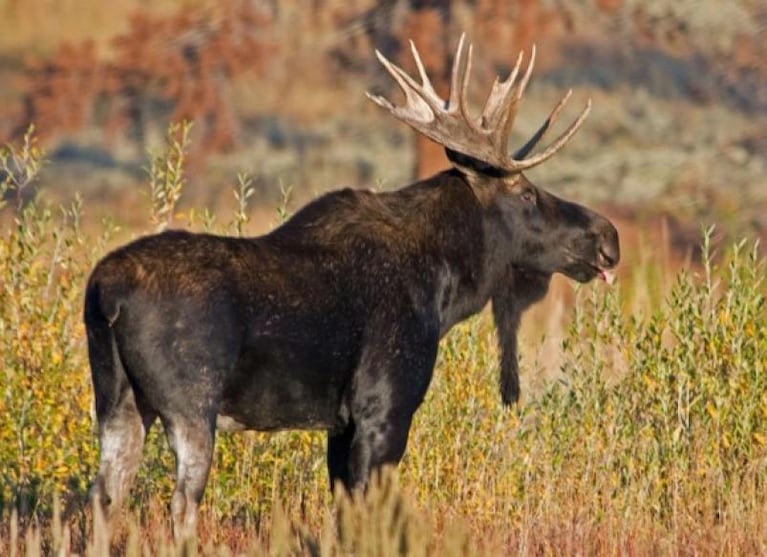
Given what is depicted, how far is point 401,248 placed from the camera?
962cm

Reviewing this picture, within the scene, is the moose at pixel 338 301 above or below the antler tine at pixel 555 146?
below

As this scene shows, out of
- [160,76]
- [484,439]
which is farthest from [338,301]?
[160,76]

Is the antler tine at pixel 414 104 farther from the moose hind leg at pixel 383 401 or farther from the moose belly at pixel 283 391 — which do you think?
the moose belly at pixel 283 391

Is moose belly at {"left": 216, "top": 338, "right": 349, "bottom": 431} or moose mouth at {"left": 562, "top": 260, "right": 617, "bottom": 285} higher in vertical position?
moose mouth at {"left": 562, "top": 260, "right": 617, "bottom": 285}

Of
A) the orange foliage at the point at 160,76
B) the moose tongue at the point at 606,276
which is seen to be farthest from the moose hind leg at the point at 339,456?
the orange foliage at the point at 160,76

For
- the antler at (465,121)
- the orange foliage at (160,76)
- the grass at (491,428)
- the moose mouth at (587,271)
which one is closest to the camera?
the antler at (465,121)

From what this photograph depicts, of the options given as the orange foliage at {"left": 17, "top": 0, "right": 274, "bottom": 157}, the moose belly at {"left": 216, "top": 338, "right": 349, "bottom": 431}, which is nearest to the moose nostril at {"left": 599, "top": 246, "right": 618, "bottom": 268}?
the moose belly at {"left": 216, "top": 338, "right": 349, "bottom": 431}

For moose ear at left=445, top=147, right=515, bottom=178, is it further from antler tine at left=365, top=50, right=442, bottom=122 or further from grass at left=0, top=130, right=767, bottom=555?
grass at left=0, top=130, right=767, bottom=555

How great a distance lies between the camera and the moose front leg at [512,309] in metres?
10.4

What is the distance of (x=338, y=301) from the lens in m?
9.18

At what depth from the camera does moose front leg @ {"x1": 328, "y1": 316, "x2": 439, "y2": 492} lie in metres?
9.23

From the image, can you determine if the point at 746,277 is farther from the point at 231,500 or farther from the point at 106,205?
the point at 106,205

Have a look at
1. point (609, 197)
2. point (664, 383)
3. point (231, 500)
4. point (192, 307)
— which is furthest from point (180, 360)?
point (609, 197)

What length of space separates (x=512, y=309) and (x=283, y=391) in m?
1.95
